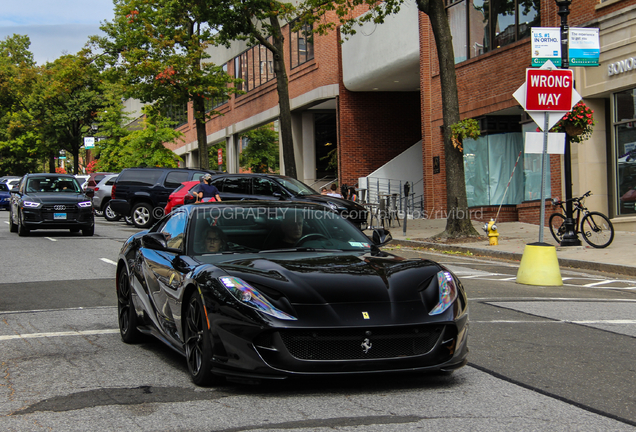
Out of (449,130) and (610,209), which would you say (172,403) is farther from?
(610,209)

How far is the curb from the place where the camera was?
13016 mm

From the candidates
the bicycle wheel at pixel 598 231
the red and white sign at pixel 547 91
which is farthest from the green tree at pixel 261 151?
the red and white sign at pixel 547 91

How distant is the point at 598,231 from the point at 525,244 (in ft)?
4.96

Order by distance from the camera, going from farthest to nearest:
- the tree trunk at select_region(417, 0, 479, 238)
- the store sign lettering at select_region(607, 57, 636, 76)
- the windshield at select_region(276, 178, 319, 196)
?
the windshield at select_region(276, 178, 319, 196)
the tree trunk at select_region(417, 0, 479, 238)
the store sign lettering at select_region(607, 57, 636, 76)

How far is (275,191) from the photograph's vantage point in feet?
69.2

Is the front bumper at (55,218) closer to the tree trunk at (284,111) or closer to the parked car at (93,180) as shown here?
the tree trunk at (284,111)

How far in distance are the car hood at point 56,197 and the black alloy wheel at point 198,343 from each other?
57.4 feet

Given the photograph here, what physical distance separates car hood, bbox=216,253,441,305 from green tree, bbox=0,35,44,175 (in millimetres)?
71011

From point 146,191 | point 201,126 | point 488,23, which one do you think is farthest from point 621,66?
point 201,126

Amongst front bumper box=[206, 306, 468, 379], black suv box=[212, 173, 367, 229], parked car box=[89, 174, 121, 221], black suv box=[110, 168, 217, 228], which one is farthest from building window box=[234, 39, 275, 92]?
front bumper box=[206, 306, 468, 379]

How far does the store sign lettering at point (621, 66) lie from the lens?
18.3 m

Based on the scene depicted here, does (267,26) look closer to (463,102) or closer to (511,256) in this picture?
(463,102)

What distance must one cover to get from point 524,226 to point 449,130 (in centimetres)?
520

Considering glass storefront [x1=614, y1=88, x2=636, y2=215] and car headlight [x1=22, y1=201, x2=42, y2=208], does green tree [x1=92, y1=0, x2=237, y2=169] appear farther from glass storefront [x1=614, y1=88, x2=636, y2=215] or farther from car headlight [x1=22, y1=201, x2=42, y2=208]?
glass storefront [x1=614, y1=88, x2=636, y2=215]
